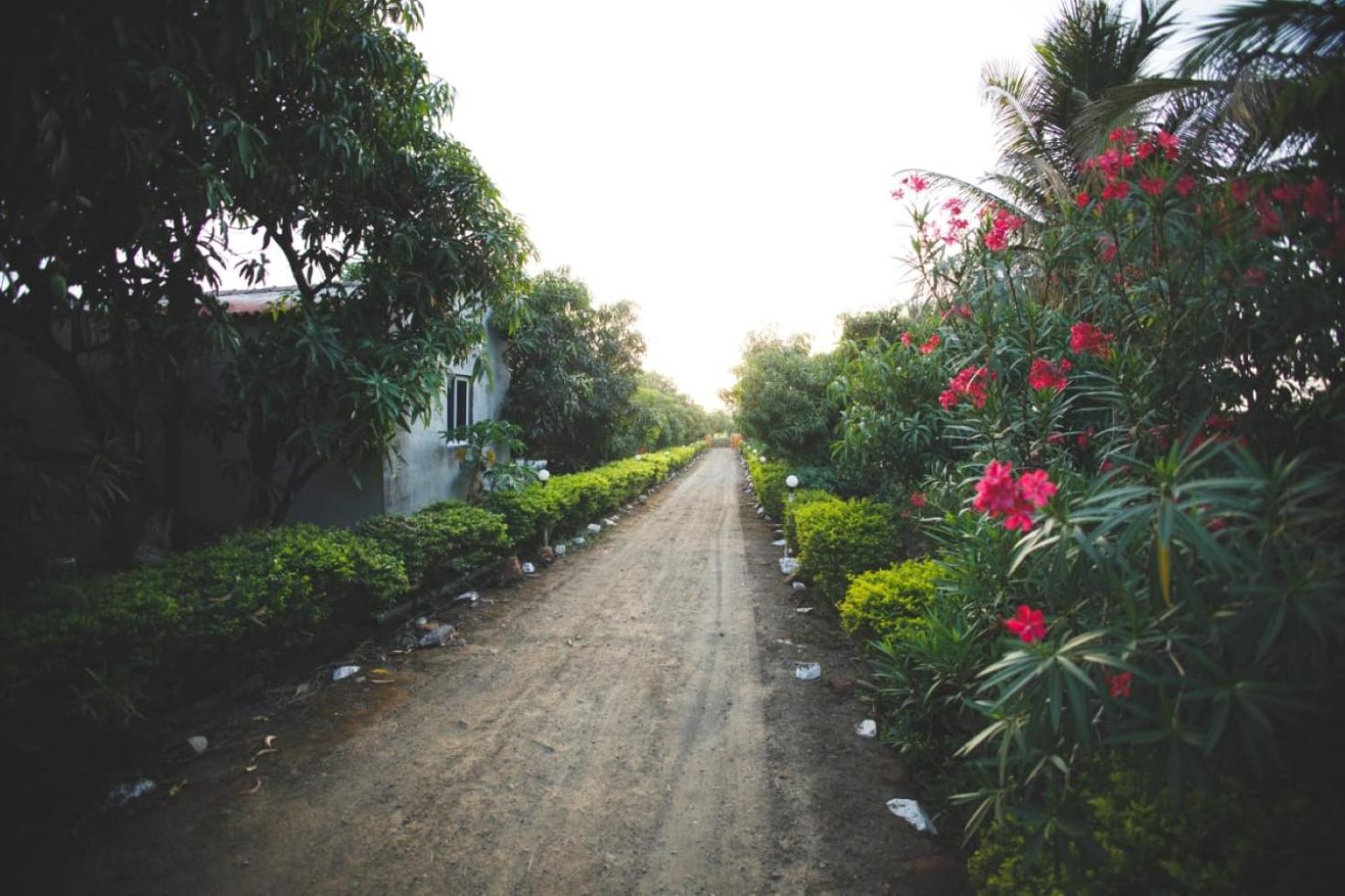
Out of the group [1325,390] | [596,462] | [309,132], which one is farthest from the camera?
[596,462]

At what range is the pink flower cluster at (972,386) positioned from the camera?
311cm

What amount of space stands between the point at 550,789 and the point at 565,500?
6.68 meters

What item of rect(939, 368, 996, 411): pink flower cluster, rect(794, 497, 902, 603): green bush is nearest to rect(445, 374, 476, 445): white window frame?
rect(794, 497, 902, 603): green bush

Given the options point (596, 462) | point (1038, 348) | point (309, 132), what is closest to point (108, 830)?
point (309, 132)

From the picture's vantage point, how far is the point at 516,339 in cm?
1122

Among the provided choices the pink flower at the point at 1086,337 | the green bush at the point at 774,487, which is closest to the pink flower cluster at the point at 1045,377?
the pink flower at the point at 1086,337

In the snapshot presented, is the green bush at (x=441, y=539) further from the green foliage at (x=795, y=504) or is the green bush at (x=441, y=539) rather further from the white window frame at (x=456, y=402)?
the green foliage at (x=795, y=504)

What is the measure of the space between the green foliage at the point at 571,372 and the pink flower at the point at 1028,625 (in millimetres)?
9448

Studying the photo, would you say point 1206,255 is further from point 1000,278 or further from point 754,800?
point 754,800

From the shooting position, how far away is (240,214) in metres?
4.95

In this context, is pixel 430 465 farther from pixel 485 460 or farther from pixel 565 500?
pixel 565 500

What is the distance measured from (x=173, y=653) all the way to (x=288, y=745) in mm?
892

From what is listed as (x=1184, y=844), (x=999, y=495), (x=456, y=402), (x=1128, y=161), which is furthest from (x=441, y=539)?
(x=1128, y=161)

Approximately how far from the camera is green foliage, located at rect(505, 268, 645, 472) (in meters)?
11.7
